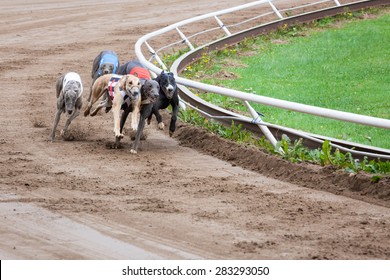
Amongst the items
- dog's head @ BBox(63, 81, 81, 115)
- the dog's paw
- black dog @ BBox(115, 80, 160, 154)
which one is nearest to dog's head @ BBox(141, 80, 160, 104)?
black dog @ BBox(115, 80, 160, 154)

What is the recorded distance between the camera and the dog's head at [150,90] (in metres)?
11.4

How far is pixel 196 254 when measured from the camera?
286 inches

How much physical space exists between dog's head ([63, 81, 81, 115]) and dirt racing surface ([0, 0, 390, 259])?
0.37m

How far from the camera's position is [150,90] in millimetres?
11406

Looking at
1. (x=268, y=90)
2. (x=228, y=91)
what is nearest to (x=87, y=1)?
(x=268, y=90)

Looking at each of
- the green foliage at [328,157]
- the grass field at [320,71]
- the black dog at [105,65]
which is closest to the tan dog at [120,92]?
the black dog at [105,65]

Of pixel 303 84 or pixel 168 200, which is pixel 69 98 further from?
pixel 303 84

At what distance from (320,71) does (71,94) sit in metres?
6.70

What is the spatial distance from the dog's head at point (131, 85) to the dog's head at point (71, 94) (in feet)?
2.97

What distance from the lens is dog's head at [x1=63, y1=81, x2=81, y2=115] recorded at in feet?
40.1

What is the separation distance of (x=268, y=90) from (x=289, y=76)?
1.54m

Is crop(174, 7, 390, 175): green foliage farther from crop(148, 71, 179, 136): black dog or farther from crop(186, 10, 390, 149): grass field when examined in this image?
crop(148, 71, 179, 136): black dog

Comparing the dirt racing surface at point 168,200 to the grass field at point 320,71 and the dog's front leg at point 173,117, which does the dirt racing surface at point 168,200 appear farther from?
the grass field at point 320,71

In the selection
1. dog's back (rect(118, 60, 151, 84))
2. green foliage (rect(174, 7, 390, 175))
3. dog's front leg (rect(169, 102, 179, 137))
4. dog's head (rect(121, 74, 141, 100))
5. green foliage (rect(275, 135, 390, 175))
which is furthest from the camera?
dog's back (rect(118, 60, 151, 84))
